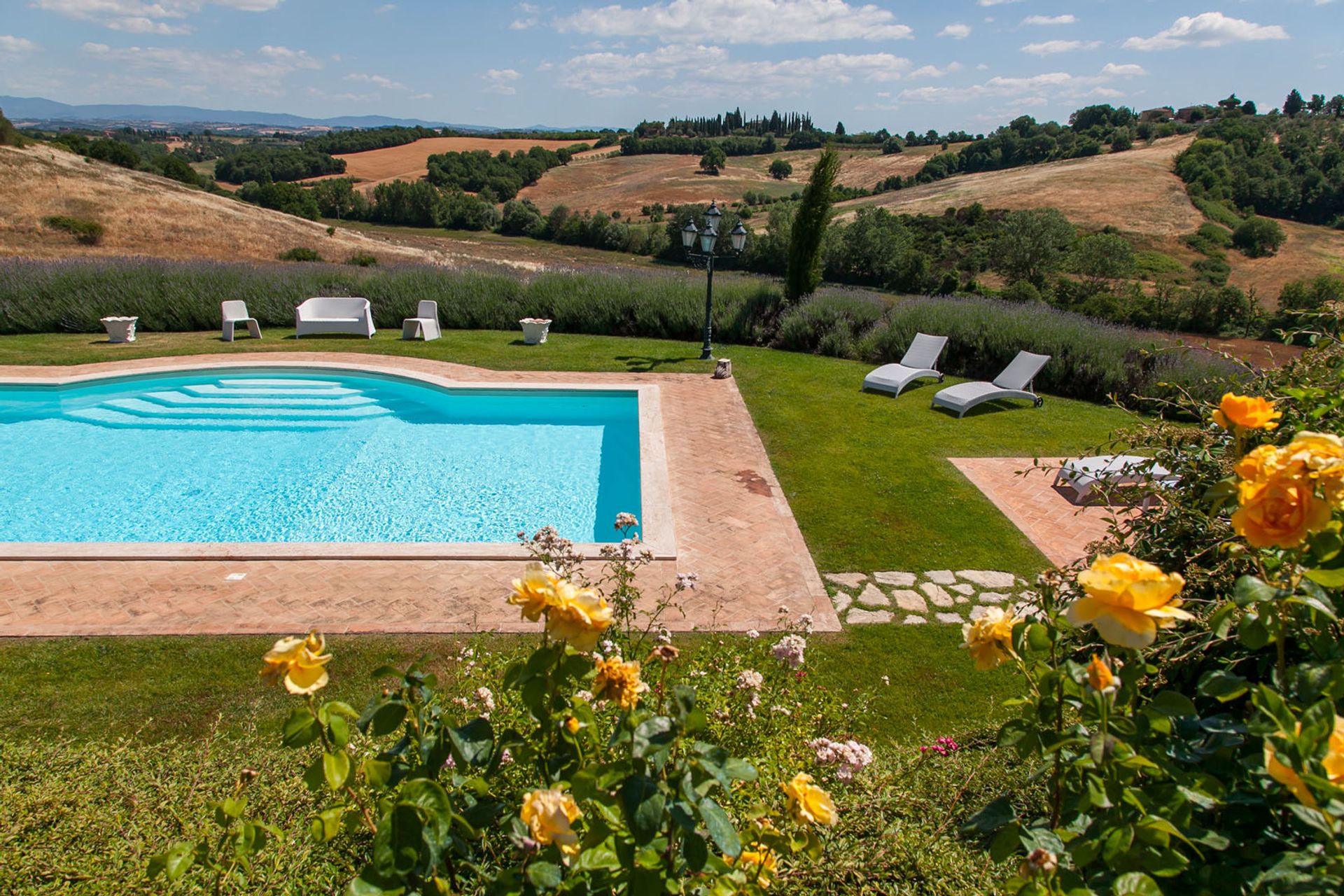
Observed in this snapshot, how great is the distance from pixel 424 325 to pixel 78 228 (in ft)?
90.8

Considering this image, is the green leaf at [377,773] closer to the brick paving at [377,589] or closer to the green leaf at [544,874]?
the green leaf at [544,874]

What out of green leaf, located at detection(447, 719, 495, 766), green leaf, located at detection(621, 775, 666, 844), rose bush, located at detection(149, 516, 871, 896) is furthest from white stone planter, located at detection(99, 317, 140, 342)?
green leaf, located at detection(621, 775, 666, 844)

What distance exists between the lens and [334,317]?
45.9 feet

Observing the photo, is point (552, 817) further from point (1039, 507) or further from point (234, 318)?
point (234, 318)

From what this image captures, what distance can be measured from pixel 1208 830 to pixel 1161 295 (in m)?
26.5

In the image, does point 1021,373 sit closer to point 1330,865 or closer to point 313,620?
point 313,620

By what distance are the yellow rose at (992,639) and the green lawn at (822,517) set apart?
6.56ft

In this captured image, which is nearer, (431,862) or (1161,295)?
(431,862)

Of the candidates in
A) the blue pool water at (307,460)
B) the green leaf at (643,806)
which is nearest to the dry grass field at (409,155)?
the blue pool water at (307,460)

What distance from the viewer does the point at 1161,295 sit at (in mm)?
22453

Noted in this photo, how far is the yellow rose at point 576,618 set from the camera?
1.29m

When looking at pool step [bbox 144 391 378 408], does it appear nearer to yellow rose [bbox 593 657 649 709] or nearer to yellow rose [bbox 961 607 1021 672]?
yellow rose [bbox 593 657 649 709]

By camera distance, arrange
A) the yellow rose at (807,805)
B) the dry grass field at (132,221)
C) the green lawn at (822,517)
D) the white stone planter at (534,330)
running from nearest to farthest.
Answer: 1. the yellow rose at (807,805)
2. the green lawn at (822,517)
3. the white stone planter at (534,330)
4. the dry grass field at (132,221)

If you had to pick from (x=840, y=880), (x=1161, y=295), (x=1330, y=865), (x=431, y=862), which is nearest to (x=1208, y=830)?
(x=1330, y=865)
